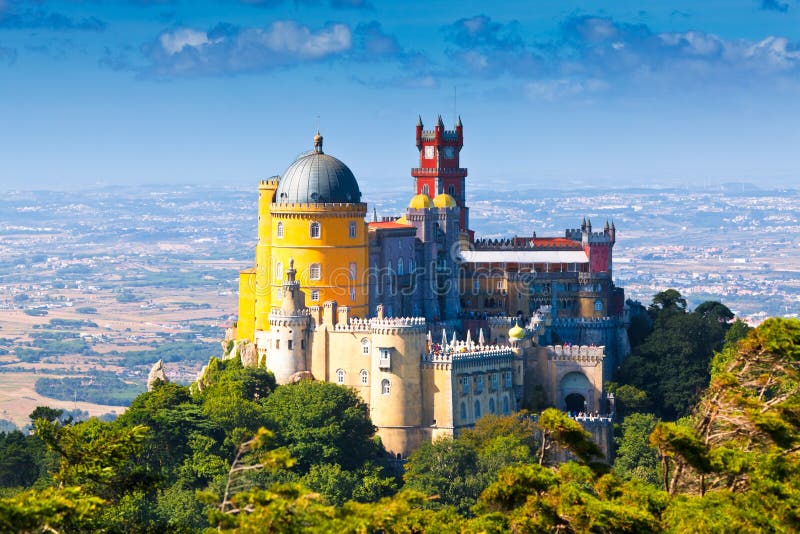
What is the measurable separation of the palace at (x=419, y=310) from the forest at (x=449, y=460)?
219cm

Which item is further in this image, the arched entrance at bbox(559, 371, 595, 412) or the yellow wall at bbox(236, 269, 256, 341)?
the yellow wall at bbox(236, 269, 256, 341)

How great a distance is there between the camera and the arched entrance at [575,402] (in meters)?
111

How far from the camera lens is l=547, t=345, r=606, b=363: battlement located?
11000 centimetres

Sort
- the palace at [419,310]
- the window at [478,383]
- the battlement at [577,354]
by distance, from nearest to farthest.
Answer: the palace at [419,310] < the window at [478,383] < the battlement at [577,354]

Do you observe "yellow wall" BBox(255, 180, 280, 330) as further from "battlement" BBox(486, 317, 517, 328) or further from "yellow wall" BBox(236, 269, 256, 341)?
"battlement" BBox(486, 317, 517, 328)

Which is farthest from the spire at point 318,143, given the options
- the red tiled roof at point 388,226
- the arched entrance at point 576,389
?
the arched entrance at point 576,389

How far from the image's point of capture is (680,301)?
137000 mm

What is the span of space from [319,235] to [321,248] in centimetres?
88

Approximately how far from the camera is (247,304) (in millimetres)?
114688

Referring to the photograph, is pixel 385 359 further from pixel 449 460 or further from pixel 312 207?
pixel 312 207

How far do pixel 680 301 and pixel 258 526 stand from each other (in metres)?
88.7

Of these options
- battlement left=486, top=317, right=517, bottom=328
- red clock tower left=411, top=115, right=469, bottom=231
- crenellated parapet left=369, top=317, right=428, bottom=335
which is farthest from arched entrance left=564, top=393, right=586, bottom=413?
red clock tower left=411, top=115, right=469, bottom=231

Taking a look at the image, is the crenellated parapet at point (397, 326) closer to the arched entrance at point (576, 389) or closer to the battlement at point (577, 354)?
the battlement at point (577, 354)

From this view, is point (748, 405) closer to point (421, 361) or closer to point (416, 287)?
point (421, 361)
